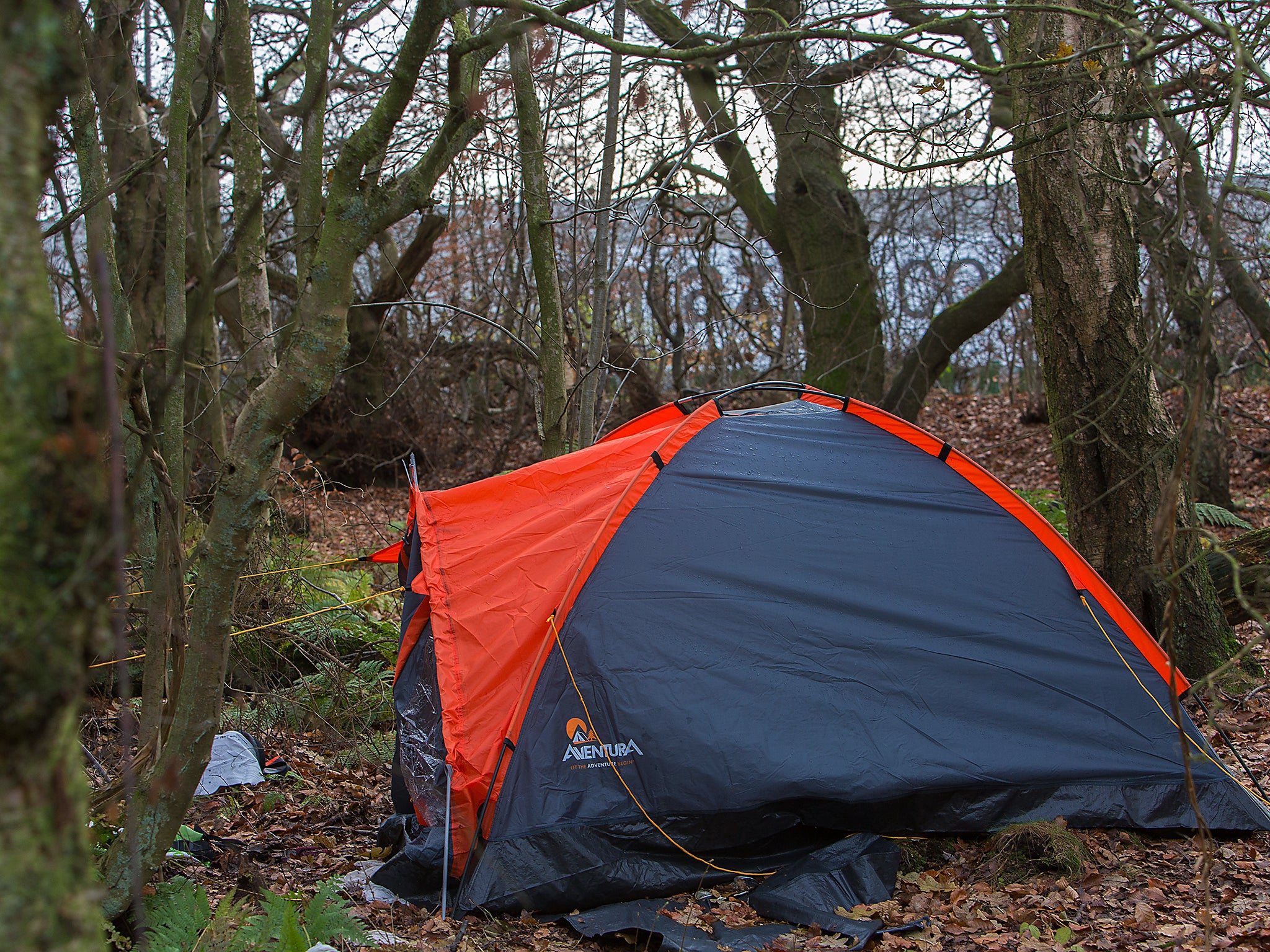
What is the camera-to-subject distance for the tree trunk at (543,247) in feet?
17.3

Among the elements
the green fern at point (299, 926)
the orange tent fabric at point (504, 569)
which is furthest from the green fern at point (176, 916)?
the orange tent fabric at point (504, 569)

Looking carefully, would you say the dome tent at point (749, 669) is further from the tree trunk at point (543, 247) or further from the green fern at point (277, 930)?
the tree trunk at point (543, 247)

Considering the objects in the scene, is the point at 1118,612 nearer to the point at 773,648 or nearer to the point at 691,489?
the point at 773,648

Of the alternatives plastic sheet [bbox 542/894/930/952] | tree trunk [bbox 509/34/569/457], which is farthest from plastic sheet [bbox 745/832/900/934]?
tree trunk [bbox 509/34/569/457]

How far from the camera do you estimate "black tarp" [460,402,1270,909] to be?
3238 millimetres

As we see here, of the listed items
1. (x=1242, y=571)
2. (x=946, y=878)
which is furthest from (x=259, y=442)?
(x=1242, y=571)

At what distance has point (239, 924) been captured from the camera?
2697 mm

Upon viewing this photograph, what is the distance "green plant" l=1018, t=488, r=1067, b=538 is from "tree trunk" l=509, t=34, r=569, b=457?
156 inches

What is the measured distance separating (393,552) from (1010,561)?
9.13ft

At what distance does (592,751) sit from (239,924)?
3.97ft

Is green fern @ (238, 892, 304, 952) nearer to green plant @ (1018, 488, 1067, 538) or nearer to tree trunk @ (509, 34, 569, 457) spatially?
tree trunk @ (509, 34, 569, 457)

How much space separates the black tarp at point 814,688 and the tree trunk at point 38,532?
2.35m

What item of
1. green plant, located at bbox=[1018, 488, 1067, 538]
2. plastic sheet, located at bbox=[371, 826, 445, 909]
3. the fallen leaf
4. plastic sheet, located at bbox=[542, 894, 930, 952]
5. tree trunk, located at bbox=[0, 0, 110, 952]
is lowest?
the fallen leaf

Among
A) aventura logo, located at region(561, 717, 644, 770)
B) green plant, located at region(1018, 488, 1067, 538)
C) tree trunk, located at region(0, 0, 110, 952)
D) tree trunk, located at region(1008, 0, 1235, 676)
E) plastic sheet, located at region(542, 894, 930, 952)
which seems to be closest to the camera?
tree trunk, located at region(0, 0, 110, 952)
